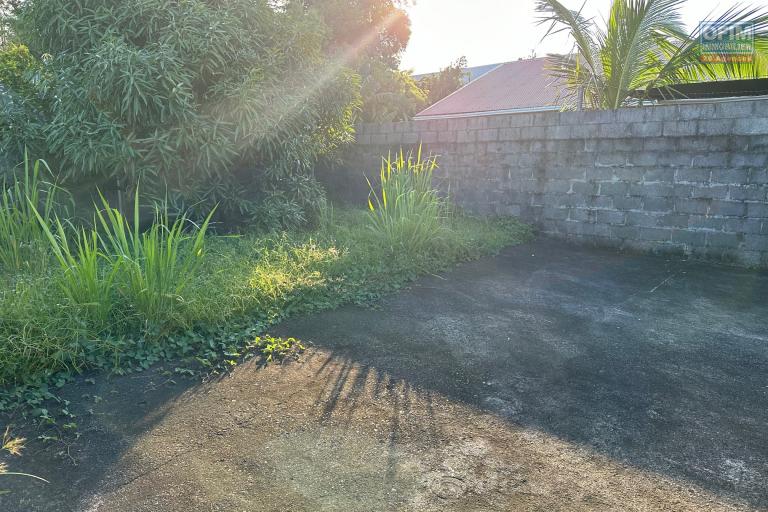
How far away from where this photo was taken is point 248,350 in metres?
3.18

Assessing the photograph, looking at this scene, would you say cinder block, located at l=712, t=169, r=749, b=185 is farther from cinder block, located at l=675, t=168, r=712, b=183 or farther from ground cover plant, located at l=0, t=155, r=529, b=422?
ground cover plant, located at l=0, t=155, r=529, b=422

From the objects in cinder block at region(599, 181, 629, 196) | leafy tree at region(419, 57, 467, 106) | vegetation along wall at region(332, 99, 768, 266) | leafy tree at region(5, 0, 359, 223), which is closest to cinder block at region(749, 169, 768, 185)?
vegetation along wall at region(332, 99, 768, 266)

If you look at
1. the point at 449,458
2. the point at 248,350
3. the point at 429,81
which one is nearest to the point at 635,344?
the point at 449,458

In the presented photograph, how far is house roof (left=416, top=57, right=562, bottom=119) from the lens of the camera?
55.1ft

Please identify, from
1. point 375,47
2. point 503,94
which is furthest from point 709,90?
point 503,94

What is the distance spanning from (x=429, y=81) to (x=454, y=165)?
14172 mm

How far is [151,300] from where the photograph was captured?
126 inches

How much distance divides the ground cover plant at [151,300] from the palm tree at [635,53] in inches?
161

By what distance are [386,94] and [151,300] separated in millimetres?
9228

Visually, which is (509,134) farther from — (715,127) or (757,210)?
(757,210)

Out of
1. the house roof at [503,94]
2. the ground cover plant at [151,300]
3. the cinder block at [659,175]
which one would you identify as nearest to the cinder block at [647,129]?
the cinder block at [659,175]

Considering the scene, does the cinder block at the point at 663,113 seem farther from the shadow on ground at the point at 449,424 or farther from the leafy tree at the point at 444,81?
the leafy tree at the point at 444,81

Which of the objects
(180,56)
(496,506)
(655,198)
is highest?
(180,56)

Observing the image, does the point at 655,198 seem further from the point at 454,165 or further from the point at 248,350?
the point at 248,350
